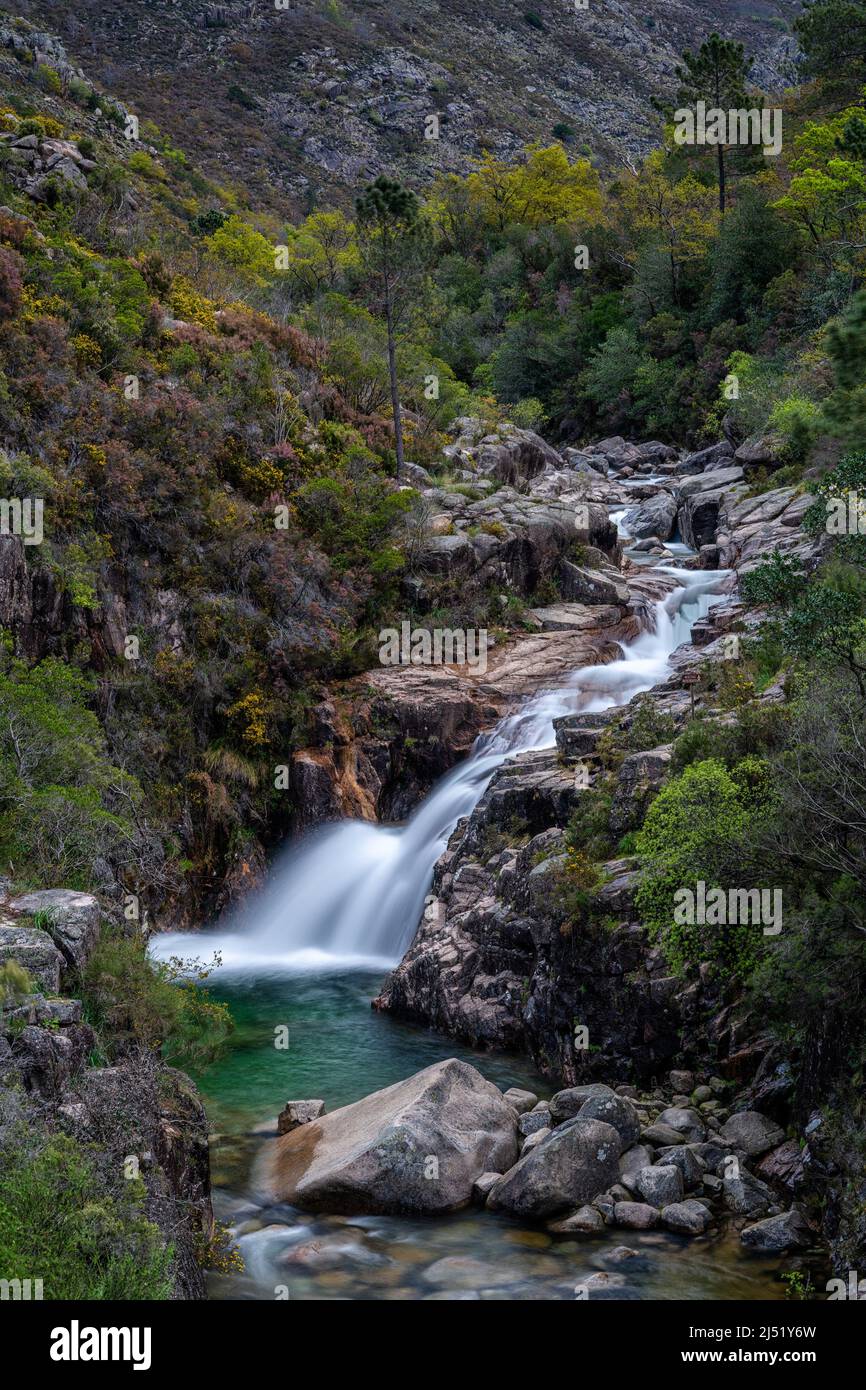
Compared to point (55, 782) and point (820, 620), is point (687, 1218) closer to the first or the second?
point (820, 620)

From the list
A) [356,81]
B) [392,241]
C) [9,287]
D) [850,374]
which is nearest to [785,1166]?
[850,374]

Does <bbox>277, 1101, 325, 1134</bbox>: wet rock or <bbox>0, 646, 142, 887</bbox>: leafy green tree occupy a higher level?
<bbox>0, 646, 142, 887</bbox>: leafy green tree

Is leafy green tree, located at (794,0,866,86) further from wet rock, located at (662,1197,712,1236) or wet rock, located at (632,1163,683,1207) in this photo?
wet rock, located at (662,1197,712,1236)

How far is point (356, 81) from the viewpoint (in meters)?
101

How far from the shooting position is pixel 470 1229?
1141 centimetres

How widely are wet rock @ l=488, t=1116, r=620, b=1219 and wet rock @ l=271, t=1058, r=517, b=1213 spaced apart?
561 mm

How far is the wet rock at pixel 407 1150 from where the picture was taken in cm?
1184

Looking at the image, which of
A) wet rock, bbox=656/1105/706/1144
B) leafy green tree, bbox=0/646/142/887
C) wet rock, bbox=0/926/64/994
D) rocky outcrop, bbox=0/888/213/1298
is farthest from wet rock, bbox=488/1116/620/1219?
leafy green tree, bbox=0/646/142/887

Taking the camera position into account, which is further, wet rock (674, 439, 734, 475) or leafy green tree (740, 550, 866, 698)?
wet rock (674, 439, 734, 475)

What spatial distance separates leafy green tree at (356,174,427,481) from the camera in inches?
1292

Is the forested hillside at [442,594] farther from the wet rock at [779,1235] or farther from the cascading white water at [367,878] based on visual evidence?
the cascading white water at [367,878]

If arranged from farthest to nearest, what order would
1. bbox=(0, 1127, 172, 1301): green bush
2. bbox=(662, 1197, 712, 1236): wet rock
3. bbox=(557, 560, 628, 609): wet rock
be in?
bbox=(557, 560, 628, 609): wet rock
bbox=(662, 1197, 712, 1236): wet rock
bbox=(0, 1127, 172, 1301): green bush

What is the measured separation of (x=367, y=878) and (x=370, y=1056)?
21.7ft

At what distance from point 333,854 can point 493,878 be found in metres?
6.41
